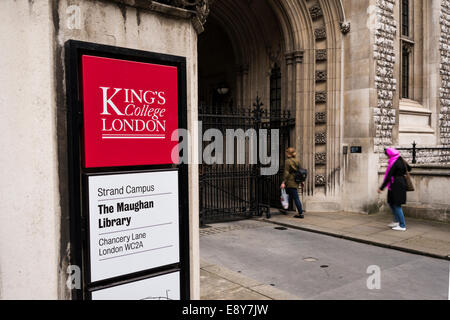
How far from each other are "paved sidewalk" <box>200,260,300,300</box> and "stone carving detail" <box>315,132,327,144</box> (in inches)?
267

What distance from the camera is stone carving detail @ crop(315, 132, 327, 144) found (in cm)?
1141

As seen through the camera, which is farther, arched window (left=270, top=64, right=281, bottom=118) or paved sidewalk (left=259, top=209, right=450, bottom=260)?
arched window (left=270, top=64, right=281, bottom=118)

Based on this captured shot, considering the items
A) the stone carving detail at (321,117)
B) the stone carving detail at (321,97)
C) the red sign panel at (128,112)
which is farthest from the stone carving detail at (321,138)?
the red sign panel at (128,112)

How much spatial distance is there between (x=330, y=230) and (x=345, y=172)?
3060 mm

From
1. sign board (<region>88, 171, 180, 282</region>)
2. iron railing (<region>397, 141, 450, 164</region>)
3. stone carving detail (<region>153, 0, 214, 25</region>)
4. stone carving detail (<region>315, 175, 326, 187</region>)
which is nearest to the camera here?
sign board (<region>88, 171, 180, 282</region>)

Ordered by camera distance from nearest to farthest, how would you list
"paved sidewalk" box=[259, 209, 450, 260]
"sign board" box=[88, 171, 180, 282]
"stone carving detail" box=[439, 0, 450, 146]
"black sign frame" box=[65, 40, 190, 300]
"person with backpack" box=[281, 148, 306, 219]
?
"black sign frame" box=[65, 40, 190, 300]
"sign board" box=[88, 171, 180, 282]
"paved sidewalk" box=[259, 209, 450, 260]
"person with backpack" box=[281, 148, 306, 219]
"stone carving detail" box=[439, 0, 450, 146]

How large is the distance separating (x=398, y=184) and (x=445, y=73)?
8155mm

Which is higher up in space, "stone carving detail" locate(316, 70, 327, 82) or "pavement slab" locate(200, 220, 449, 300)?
"stone carving detail" locate(316, 70, 327, 82)

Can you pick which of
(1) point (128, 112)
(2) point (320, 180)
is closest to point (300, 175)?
(2) point (320, 180)

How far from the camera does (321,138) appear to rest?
37.5 feet

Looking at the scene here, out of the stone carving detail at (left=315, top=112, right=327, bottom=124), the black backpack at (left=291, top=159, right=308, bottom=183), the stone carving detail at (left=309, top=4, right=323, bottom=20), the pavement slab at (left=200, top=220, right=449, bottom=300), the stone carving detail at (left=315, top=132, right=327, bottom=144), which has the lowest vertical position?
the pavement slab at (left=200, top=220, right=449, bottom=300)

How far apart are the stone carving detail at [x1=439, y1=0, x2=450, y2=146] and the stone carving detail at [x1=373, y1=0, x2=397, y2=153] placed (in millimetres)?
3725

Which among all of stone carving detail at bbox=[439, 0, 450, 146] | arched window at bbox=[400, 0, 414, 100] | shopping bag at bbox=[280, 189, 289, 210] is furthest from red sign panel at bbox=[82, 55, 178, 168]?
stone carving detail at bbox=[439, 0, 450, 146]

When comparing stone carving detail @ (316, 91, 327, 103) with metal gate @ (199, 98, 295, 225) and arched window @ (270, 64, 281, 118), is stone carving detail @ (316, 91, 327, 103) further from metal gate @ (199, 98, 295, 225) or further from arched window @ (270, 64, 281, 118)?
arched window @ (270, 64, 281, 118)
